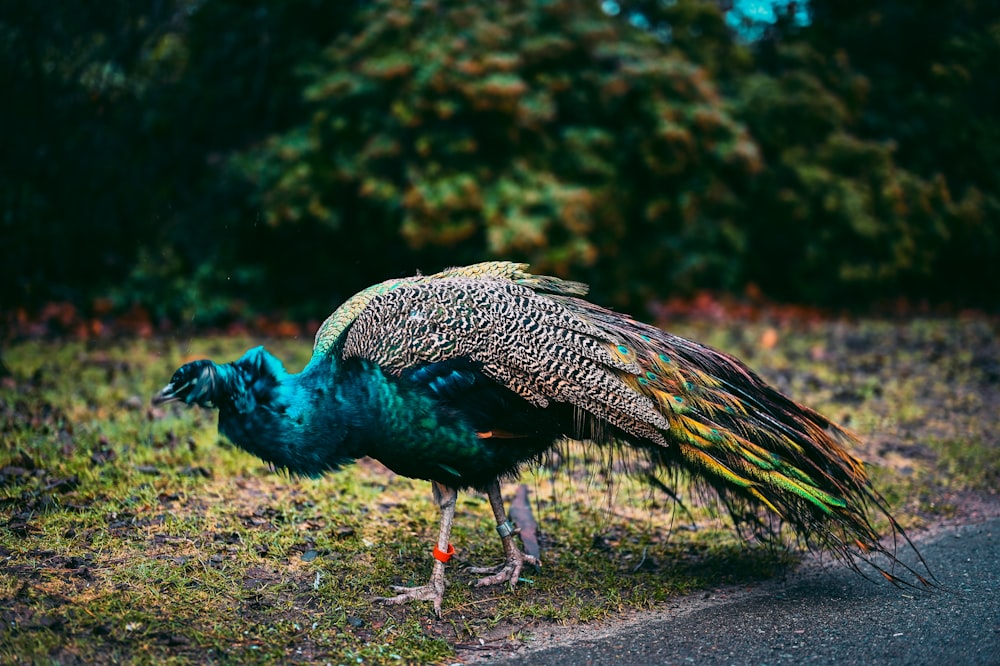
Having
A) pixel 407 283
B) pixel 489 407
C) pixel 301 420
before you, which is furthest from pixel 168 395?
pixel 489 407

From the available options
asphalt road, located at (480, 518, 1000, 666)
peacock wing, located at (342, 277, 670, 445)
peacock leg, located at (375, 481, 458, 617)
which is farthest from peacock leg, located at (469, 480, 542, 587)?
peacock wing, located at (342, 277, 670, 445)

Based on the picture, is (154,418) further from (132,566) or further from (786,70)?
(786,70)

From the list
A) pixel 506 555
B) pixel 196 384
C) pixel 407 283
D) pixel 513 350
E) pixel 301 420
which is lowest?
pixel 506 555

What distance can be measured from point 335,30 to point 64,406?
5610mm

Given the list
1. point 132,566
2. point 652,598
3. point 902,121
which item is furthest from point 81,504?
point 902,121

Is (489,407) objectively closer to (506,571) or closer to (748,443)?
(506,571)

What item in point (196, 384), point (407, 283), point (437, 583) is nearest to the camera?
point (196, 384)

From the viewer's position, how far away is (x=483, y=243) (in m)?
9.88

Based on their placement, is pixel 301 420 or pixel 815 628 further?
pixel 301 420

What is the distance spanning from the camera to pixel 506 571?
433 centimetres

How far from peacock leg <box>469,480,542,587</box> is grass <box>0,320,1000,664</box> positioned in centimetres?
7

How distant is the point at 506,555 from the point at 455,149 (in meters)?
5.96

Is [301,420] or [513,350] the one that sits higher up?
[513,350]

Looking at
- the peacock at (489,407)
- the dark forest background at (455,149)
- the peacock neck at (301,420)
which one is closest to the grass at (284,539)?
the peacock at (489,407)
